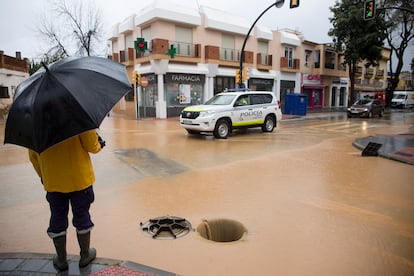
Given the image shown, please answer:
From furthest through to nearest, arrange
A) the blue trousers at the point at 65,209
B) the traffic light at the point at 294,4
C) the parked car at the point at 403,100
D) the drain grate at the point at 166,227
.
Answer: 1. the parked car at the point at 403,100
2. the traffic light at the point at 294,4
3. the drain grate at the point at 166,227
4. the blue trousers at the point at 65,209

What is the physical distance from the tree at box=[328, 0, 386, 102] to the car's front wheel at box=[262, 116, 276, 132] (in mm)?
19725

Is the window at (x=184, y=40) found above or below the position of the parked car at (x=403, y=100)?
above

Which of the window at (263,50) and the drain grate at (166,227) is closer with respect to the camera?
the drain grate at (166,227)

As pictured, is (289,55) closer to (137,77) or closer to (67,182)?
(137,77)

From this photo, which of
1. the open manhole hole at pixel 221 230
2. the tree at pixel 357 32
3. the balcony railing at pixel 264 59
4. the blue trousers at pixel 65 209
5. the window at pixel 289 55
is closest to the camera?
the blue trousers at pixel 65 209

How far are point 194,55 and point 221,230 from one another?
21567 millimetres

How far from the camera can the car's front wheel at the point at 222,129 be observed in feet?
38.3

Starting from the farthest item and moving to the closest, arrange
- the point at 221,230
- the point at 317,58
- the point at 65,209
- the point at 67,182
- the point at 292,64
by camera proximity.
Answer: the point at 317,58 < the point at 292,64 < the point at 221,230 < the point at 65,209 < the point at 67,182

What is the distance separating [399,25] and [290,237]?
121 ft

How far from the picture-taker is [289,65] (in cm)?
3234

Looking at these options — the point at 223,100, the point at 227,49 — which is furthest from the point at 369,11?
the point at 227,49

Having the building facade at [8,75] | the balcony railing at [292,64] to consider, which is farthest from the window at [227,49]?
the building facade at [8,75]

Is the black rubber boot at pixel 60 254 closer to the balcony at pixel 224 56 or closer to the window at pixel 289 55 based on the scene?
the balcony at pixel 224 56

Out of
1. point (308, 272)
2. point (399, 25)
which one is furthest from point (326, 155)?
point (399, 25)
